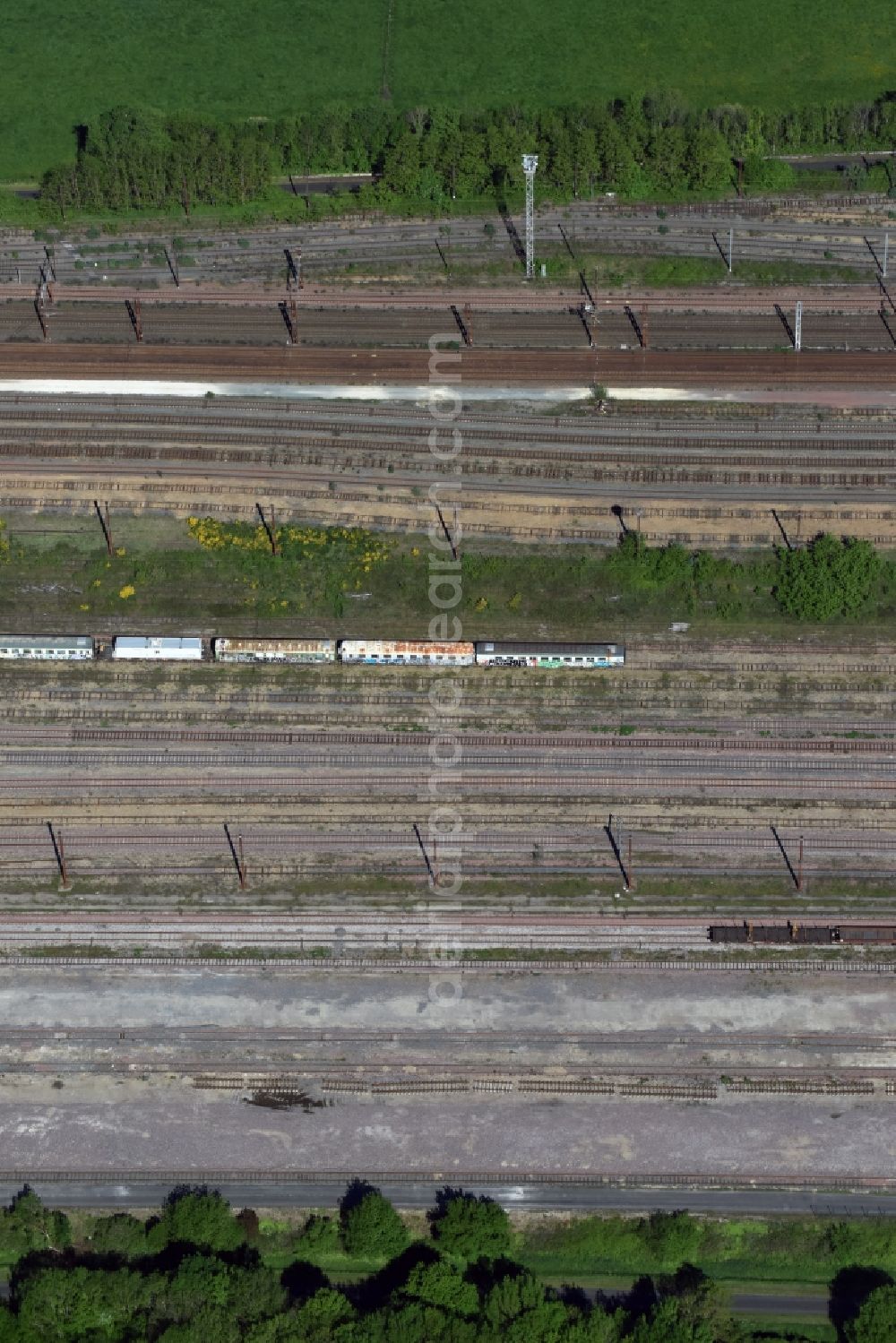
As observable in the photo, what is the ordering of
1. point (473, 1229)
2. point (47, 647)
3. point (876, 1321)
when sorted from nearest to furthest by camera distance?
1. point (876, 1321)
2. point (473, 1229)
3. point (47, 647)

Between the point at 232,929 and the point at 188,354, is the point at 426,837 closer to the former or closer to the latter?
the point at 232,929

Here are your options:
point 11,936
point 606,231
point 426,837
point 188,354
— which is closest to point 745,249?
point 606,231

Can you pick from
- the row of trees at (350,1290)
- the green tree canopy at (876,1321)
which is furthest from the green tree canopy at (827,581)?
the green tree canopy at (876,1321)

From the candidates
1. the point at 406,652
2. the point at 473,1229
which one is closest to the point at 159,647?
the point at 406,652

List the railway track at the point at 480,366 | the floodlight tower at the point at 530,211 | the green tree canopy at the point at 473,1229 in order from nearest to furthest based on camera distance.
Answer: the green tree canopy at the point at 473,1229, the floodlight tower at the point at 530,211, the railway track at the point at 480,366

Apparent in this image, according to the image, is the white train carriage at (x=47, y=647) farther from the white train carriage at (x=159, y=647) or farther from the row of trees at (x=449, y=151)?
the row of trees at (x=449, y=151)

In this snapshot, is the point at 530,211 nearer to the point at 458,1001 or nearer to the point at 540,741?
the point at 540,741

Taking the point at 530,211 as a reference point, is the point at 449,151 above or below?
above
